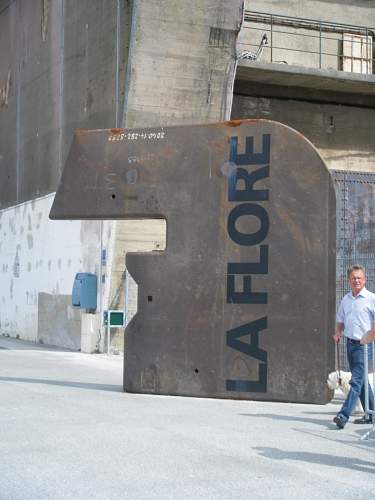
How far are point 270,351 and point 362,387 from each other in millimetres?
1593

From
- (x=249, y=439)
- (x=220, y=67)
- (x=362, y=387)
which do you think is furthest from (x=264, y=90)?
(x=249, y=439)

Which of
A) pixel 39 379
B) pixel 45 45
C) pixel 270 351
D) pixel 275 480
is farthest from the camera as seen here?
pixel 45 45

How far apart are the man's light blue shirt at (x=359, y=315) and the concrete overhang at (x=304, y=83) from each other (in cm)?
1142

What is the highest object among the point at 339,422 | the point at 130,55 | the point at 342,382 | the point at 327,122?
the point at 130,55

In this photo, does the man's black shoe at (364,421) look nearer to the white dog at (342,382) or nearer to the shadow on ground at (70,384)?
the white dog at (342,382)

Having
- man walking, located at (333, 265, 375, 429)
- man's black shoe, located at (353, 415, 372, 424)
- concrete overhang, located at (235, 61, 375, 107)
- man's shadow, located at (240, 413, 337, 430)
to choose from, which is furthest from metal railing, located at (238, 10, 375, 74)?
man's black shoe, located at (353, 415, 372, 424)

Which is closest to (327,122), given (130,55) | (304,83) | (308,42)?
(304,83)

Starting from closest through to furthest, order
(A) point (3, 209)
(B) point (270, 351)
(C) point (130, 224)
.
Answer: (B) point (270, 351), (C) point (130, 224), (A) point (3, 209)

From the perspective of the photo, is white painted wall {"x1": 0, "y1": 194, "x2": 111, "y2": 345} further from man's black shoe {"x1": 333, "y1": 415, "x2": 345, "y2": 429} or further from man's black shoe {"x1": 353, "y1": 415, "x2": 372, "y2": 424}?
man's black shoe {"x1": 333, "y1": 415, "x2": 345, "y2": 429}

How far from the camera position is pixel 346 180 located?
14164mm

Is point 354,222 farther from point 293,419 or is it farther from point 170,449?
point 170,449

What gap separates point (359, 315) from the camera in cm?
979

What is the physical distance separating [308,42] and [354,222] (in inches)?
381

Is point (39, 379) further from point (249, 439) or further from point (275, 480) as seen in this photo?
point (275, 480)
